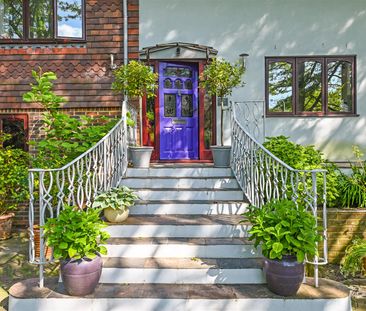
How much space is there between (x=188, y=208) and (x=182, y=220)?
1.08ft

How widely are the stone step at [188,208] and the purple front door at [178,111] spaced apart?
97.3 inches

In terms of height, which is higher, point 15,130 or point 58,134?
point 15,130

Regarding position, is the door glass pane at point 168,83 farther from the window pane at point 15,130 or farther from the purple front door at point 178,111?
the window pane at point 15,130

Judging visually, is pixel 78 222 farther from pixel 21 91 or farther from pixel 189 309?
pixel 21 91

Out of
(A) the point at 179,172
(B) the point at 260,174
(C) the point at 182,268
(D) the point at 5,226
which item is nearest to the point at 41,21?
(D) the point at 5,226

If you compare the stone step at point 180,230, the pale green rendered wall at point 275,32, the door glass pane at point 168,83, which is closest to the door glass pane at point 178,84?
the door glass pane at point 168,83

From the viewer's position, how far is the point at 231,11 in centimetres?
716

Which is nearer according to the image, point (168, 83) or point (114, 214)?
point (114, 214)

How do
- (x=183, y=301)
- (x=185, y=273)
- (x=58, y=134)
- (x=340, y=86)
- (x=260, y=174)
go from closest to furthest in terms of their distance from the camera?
(x=183, y=301) < (x=185, y=273) < (x=260, y=174) < (x=58, y=134) < (x=340, y=86)

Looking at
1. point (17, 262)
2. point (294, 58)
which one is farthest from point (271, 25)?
point (17, 262)

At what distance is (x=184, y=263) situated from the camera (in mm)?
3883

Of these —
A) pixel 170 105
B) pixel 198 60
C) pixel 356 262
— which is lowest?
pixel 356 262

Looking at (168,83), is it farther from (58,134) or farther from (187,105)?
(58,134)

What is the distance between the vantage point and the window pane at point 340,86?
724 centimetres
